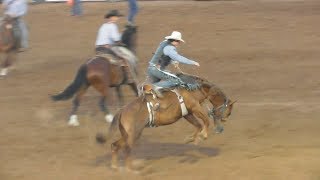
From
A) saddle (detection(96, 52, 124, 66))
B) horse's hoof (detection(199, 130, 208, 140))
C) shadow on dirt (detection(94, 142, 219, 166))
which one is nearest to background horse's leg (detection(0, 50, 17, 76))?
saddle (detection(96, 52, 124, 66))

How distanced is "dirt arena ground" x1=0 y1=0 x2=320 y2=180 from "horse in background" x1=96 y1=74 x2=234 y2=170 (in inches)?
18.8

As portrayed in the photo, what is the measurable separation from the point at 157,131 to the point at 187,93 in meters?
2.38

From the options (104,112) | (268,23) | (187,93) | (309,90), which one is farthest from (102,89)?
(268,23)

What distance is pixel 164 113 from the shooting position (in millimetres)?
10328

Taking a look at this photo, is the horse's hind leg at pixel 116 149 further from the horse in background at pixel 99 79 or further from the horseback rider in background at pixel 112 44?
the horseback rider in background at pixel 112 44

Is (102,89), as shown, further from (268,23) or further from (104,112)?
(268,23)

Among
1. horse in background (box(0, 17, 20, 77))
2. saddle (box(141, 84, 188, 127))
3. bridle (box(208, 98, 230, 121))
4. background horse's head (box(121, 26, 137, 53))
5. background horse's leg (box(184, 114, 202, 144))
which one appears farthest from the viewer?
horse in background (box(0, 17, 20, 77))

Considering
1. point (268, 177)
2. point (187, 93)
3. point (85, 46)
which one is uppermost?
point (187, 93)

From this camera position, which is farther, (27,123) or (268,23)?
(268,23)

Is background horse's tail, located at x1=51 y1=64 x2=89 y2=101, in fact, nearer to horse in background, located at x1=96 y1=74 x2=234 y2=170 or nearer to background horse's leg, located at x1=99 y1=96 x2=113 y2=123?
background horse's leg, located at x1=99 y1=96 x2=113 y2=123

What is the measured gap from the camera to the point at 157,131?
1270cm

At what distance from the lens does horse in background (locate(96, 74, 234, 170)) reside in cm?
1009

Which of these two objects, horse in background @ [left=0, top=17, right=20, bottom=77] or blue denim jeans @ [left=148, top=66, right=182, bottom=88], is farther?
horse in background @ [left=0, top=17, right=20, bottom=77]

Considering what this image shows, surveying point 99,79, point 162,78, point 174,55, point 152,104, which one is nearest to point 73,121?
point 99,79
